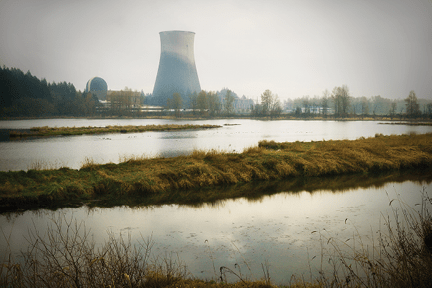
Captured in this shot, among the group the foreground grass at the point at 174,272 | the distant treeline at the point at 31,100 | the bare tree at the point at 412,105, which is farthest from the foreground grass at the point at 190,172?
the distant treeline at the point at 31,100

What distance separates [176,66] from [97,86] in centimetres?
3671

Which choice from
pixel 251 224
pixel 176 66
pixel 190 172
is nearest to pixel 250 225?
pixel 251 224

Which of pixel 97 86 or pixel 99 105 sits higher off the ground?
pixel 97 86

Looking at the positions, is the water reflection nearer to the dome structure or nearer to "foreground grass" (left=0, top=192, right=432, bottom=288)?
"foreground grass" (left=0, top=192, right=432, bottom=288)

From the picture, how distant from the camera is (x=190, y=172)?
31.1 ft

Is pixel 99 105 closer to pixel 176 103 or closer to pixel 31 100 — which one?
pixel 31 100

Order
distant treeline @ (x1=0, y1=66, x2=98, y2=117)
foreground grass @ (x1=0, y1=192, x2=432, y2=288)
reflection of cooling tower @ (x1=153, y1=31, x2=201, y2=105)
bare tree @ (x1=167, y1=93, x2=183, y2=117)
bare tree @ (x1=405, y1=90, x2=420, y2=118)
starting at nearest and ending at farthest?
foreground grass @ (x1=0, y1=192, x2=432, y2=288) → bare tree @ (x1=405, y1=90, x2=420, y2=118) → distant treeline @ (x1=0, y1=66, x2=98, y2=117) → reflection of cooling tower @ (x1=153, y1=31, x2=201, y2=105) → bare tree @ (x1=167, y1=93, x2=183, y2=117)

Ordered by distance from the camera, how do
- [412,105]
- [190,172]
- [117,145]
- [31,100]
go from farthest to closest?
[31,100] < [412,105] < [117,145] < [190,172]

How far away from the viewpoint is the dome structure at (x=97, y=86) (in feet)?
299

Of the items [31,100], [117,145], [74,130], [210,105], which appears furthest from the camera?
[210,105]

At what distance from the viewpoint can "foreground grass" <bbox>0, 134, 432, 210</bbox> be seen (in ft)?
26.3

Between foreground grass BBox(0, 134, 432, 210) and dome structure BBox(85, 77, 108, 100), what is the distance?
8604 cm

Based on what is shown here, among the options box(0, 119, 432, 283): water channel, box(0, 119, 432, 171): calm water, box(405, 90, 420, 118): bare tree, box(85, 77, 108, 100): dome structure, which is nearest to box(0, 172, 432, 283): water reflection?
box(0, 119, 432, 283): water channel

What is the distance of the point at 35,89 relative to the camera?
67938 mm
